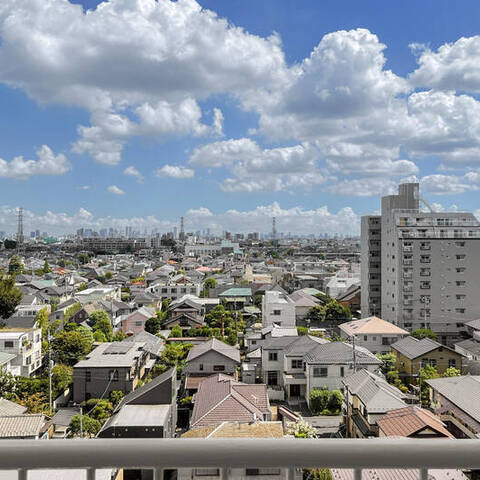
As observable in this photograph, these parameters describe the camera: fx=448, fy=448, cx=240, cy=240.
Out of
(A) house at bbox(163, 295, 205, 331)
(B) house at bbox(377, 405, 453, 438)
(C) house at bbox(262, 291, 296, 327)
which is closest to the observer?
(B) house at bbox(377, 405, 453, 438)

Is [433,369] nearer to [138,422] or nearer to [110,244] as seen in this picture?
[138,422]

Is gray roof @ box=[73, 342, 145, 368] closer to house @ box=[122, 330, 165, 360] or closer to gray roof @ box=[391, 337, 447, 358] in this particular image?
house @ box=[122, 330, 165, 360]

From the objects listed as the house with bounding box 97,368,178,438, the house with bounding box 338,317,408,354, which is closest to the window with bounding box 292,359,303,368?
the house with bounding box 97,368,178,438

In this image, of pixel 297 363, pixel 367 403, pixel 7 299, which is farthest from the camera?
pixel 7 299

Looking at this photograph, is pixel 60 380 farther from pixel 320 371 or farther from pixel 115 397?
pixel 320 371

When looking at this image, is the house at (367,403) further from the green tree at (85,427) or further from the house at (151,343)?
the house at (151,343)

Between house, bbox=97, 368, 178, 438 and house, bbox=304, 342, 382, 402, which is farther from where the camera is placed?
house, bbox=304, 342, 382, 402

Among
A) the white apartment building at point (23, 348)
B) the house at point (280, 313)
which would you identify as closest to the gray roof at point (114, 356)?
the white apartment building at point (23, 348)

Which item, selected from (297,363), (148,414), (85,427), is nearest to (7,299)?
(85,427)
